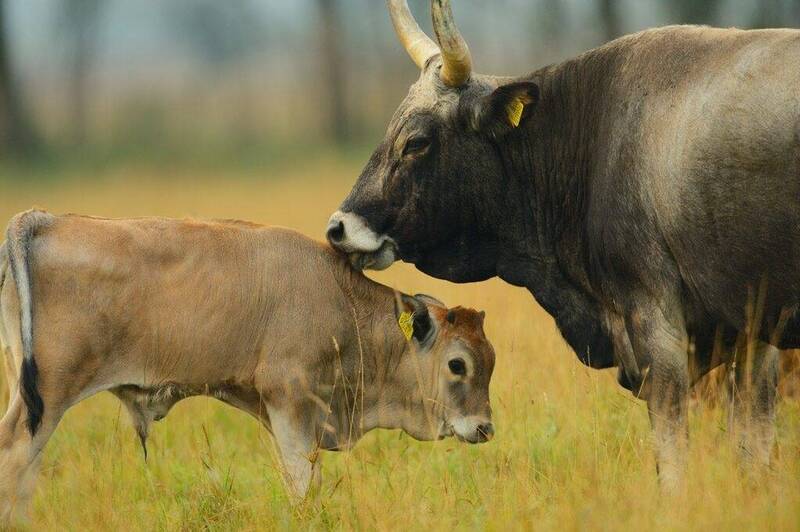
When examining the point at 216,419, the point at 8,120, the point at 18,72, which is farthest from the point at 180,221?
the point at 18,72

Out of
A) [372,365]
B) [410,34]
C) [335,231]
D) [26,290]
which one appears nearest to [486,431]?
[372,365]

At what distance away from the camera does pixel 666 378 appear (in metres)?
6.43

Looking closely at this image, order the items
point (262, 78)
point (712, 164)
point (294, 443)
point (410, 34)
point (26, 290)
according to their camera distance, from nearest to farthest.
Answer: point (712, 164), point (26, 290), point (294, 443), point (410, 34), point (262, 78)

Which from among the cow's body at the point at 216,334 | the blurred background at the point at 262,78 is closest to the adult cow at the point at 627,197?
the cow's body at the point at 216,334

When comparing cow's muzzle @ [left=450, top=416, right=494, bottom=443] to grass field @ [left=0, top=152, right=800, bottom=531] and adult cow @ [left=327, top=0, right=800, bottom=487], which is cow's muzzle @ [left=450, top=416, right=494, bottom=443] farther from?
adult cow @ [left=327, top=0, right=800, bottom=487]

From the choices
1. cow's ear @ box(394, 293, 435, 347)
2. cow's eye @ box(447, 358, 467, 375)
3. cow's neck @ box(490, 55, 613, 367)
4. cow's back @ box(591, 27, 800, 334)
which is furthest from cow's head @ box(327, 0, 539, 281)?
cow's back @ box(591, 27, 800, 334)

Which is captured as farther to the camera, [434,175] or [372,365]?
[372,365]

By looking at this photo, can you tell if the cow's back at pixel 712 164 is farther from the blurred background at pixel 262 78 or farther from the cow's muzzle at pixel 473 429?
the blurred background at pixel 262 78

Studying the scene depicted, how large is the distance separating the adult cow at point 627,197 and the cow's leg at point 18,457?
6.40ft

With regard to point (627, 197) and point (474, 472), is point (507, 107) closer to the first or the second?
point (627, 197)

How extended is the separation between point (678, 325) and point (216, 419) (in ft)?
12.4

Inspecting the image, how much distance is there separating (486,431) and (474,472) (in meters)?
0.46

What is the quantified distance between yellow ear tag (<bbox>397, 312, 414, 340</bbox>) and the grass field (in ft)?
2.41

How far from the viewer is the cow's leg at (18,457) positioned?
629cm
